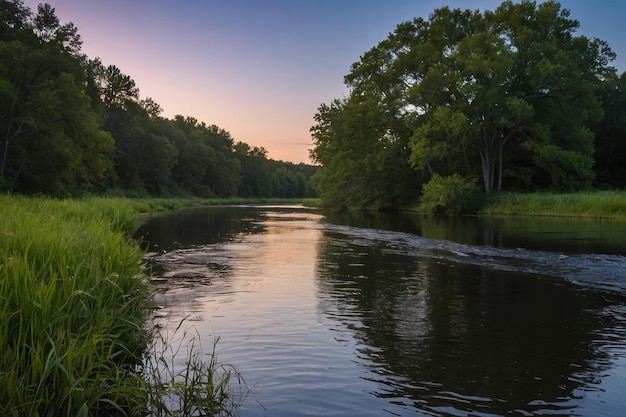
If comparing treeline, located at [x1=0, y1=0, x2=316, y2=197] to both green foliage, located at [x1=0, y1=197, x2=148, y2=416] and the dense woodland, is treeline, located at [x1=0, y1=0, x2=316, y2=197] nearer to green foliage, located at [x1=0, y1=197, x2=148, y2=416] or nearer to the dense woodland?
the dense woodland

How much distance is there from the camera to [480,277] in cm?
1249

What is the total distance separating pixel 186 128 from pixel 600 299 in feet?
437

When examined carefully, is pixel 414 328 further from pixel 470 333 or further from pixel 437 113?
pixel 437 113

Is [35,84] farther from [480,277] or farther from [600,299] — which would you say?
[600,299]

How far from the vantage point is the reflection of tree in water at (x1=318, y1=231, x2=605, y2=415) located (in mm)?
5270

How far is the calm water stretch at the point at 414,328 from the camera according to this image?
516 centimetres

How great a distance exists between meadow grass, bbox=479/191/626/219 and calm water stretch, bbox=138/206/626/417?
67.8ft

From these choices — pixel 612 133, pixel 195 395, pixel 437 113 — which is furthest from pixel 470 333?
pixel 612 133

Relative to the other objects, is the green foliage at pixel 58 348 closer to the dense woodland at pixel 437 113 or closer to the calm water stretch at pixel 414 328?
the calm water stretch at pixel 414 328

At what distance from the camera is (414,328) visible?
780 centimetres

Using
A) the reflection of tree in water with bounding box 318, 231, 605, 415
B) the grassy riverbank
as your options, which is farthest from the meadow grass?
the grassy riverbank

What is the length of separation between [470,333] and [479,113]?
41498 millimetres

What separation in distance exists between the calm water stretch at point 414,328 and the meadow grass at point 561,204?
20.7 m

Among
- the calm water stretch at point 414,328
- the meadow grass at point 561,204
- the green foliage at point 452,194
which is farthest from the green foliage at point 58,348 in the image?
the green foliage at point 452,194
